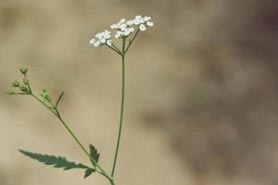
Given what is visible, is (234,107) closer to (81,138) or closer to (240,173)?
(240,173)

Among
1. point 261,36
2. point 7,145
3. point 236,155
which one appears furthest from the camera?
point 261,36

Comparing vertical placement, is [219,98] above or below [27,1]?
below

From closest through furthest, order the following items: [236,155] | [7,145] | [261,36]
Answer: [7,145], [236,155], [261,36]

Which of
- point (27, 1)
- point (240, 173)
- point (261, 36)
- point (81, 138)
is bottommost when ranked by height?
point (240, 173)

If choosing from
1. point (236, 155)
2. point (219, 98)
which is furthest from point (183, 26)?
point (236, 155)

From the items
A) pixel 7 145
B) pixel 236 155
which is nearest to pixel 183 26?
pixel 236 155

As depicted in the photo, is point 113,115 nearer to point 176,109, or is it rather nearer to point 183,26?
point 176,109

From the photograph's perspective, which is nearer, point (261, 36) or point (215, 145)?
point (215, 145)
